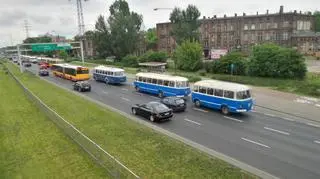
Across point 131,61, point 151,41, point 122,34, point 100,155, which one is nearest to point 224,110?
point 100,155

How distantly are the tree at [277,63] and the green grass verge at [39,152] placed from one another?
30.4 m

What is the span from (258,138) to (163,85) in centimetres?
1570

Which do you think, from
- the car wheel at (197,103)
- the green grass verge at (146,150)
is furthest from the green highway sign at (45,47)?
the car wheel at (197,103)

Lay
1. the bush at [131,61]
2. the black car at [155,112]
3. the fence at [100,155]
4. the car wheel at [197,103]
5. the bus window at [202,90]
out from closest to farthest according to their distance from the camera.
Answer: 1. the fence at [100,155]
2. the black car at [155,112]
3. the bus window at [202,90]
4. the car wheel at [197,103]
5. the bush at [131,61]

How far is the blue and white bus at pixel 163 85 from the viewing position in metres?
31.8

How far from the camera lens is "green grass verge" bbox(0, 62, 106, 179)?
14.7 metres

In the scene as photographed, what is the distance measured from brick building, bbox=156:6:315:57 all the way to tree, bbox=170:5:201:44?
15.0m

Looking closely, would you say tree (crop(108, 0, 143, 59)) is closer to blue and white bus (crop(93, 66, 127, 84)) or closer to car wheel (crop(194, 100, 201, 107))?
blue and white bus (crop(93, 66, 127, 84))

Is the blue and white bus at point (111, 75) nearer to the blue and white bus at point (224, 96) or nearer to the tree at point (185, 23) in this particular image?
the blue and white bus at point (224, 96)

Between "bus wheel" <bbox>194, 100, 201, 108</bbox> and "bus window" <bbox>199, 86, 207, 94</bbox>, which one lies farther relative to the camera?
"bus wheel" <bbox>194, 100, 201, 108</bbox>

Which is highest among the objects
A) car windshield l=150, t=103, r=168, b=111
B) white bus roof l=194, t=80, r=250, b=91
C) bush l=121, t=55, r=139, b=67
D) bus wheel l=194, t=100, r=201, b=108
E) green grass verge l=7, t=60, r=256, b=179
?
bush l=121, t=55, r=139, b=67

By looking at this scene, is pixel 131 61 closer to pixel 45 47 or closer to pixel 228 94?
pixel 45 47

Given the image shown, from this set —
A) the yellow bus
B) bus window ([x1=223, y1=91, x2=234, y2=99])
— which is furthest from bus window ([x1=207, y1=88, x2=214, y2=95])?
the yellow bus

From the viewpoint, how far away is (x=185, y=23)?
267 feet
